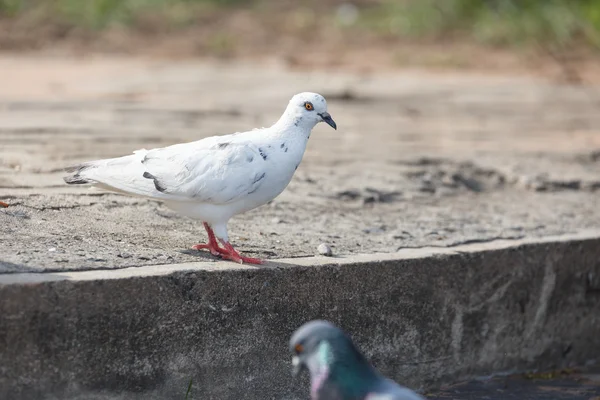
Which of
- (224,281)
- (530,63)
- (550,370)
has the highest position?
(530,63)

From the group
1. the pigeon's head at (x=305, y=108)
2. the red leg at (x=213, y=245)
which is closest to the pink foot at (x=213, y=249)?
the red leg at (x=213, y=245)

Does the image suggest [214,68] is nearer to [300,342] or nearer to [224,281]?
[224,281]

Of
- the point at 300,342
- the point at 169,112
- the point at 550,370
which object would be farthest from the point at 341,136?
the point at 300,342

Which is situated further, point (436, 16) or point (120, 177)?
point (436, 16)

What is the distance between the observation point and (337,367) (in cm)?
337

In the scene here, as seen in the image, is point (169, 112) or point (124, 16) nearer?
point (169, 112)

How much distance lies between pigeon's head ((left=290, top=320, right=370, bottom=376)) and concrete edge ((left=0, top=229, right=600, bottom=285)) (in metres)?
0.98

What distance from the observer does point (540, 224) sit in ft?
19.7

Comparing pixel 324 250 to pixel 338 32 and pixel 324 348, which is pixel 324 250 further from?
pixel 338 32

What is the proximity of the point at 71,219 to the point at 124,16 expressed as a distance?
33.4 feet

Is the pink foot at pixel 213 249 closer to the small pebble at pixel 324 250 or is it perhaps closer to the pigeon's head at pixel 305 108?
the small pebble at pixel 324 250

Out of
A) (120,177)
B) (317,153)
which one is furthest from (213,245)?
(317,153)

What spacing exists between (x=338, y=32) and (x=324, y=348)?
40.3ft

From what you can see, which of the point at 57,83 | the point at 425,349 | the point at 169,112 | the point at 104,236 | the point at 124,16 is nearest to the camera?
the point at 104,236
